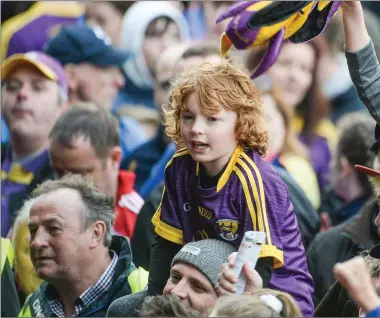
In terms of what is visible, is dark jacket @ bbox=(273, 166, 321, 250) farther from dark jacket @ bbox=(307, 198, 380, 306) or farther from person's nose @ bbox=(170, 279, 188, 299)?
person's nose @ bbox=(170, 279, 188, 299)

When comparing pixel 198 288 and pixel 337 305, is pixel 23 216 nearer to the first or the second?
pixel 198 288

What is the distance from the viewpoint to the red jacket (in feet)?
24.7

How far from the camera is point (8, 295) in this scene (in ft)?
21.0

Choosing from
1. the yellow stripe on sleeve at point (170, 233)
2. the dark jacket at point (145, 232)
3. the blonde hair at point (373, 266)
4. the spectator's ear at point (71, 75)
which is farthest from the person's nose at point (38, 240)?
the spectator's ear at point (71, 75)

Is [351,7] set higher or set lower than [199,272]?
higher

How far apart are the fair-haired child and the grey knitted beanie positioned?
91 centimetres

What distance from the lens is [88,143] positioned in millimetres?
7453

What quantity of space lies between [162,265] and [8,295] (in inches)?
41.3

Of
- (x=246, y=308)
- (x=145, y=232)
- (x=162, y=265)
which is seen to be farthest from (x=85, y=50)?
(x=246, y=308)

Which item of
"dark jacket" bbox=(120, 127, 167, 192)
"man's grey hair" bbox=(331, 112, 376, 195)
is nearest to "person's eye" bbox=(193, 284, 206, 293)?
"man's grey hair" bbox=(331, 112, 376, 195)

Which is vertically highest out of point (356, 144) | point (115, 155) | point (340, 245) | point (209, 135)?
point (209, 135)

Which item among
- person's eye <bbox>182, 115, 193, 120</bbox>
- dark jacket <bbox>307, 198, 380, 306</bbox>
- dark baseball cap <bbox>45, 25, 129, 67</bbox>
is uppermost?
dark baseball cap <bbox>45, 25, 129, 67</bbox>

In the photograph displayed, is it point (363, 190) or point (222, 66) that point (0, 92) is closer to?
point (363, 190)

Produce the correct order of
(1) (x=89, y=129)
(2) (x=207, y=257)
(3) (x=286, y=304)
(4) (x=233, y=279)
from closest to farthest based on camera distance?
(3) (x=286, y=304), (4) (x=233, y=279), (2) (x=207, y=257), (1) (x=89, y=129)
